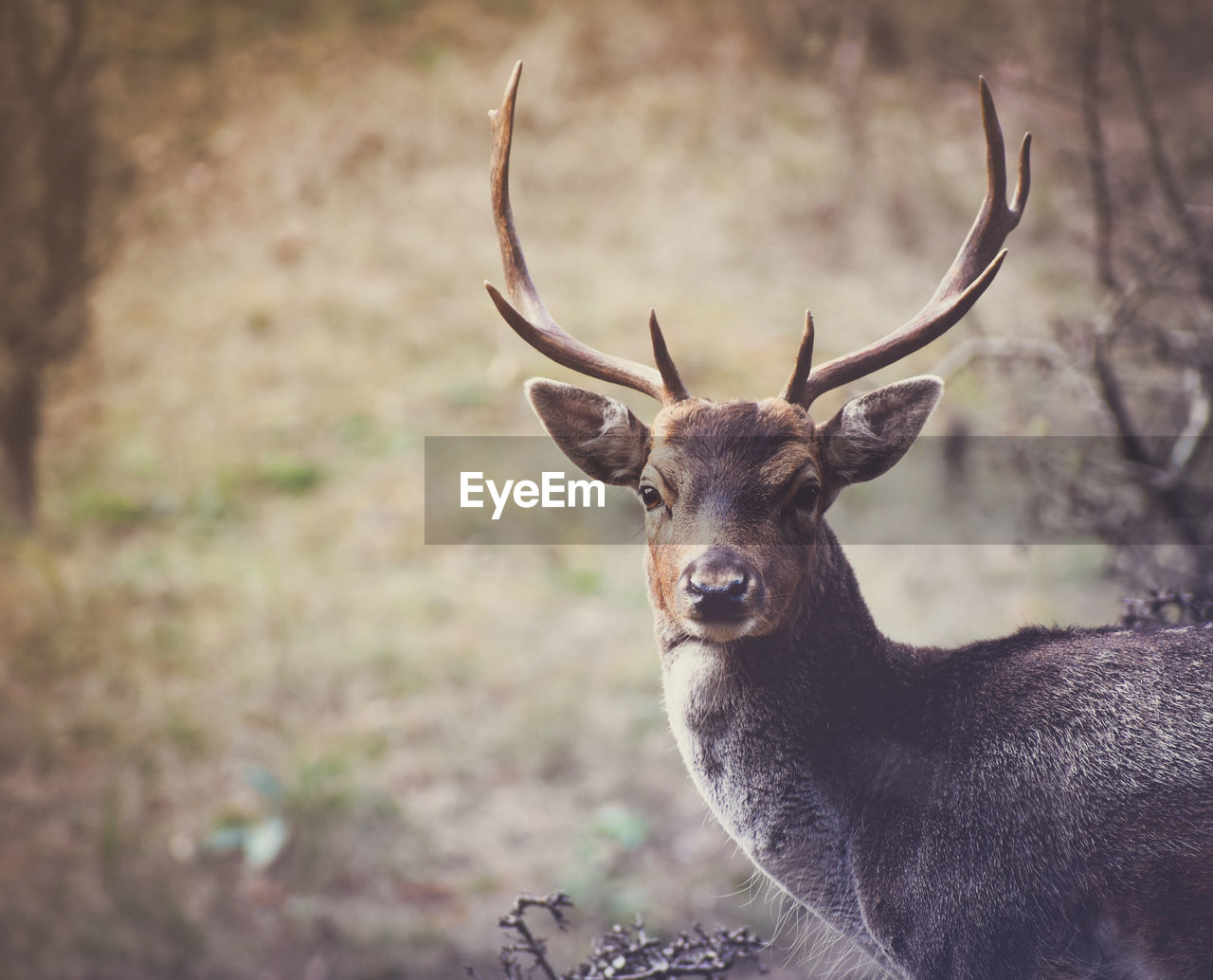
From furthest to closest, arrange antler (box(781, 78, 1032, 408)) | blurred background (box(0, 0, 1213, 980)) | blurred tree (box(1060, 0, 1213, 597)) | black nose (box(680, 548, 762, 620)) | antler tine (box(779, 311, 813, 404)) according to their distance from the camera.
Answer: blurred background (box(0, 0, 1213, 980)) → blurred tree (box(1060, 0, 1213, 597)) → antler (box(781, 78, 1032, 408)) → antler tine (box(779, 311, 813, 404)) → black nose (box(680, 548, 762, 620))

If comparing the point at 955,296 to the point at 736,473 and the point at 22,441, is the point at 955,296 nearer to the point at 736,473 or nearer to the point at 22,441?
the point at 736,473

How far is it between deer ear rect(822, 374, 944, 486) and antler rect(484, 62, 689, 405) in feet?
1.17

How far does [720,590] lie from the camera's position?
7.18ft

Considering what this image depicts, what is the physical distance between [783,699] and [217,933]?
443 cm

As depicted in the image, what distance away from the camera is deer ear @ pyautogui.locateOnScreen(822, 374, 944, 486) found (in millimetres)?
2443

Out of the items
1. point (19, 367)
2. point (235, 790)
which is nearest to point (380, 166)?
point (19, 367)

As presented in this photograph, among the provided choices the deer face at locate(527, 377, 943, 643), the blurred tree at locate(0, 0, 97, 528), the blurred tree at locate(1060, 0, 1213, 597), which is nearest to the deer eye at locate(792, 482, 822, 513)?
the deer face at locate(527, 377, 943, 643)

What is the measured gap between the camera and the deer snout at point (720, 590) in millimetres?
2197

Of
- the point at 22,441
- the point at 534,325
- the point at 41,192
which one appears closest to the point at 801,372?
the point at 534,325

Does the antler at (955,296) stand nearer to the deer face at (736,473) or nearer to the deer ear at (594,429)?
the deer face at (736,473)

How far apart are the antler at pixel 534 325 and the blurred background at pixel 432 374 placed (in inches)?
86.9

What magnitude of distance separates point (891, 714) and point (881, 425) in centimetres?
65

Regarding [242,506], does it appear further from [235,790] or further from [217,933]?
[217,933]

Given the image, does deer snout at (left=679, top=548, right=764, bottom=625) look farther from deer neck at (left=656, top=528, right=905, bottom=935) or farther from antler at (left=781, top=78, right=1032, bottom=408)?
antler at (left=781, top=78, right=1032, bottom=408)
